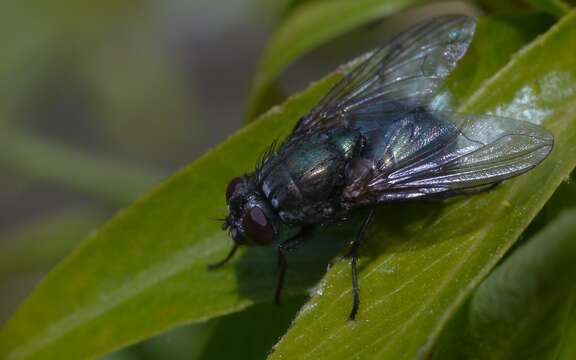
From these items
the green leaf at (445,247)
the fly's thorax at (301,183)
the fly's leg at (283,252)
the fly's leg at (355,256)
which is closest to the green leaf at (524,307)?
the green leaf at (445,247)

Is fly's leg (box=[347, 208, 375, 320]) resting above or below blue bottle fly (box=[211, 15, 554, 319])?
below

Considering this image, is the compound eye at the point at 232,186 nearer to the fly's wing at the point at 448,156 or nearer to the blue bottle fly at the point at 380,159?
the blue bottle fly at the point at 380,159

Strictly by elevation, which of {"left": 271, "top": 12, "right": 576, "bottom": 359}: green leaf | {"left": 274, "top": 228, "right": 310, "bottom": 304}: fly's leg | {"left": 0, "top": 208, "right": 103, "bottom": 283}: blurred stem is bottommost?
{"left": 271, "top": 12, "right": 576, "bottom": 359}: green leaf

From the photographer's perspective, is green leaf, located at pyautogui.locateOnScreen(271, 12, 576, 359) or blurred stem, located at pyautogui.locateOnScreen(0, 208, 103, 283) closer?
green leaf, located at pyautogui.locateOnScreen(271, 12, 576, 359)

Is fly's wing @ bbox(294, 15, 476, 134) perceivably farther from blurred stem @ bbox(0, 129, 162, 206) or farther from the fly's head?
blurred stem @ bbox(0, 129, 162, 206)

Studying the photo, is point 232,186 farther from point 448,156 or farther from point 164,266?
point 448,156

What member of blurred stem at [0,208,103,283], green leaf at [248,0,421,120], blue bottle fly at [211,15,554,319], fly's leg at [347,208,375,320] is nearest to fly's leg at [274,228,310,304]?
blue bottle fly at [211,15,554,319]
